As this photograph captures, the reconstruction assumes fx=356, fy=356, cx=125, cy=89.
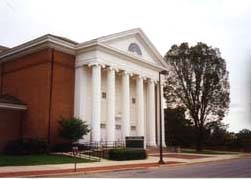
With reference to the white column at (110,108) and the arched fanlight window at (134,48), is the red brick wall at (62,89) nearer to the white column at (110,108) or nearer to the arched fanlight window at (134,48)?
the white column at (110,108)

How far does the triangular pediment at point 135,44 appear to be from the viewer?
3974 centimetres

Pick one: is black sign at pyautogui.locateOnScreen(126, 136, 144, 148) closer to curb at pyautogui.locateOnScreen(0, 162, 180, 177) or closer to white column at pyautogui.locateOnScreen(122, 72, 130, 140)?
white column at pyautogui.locateOnScreen(122, 72, 130, 140)

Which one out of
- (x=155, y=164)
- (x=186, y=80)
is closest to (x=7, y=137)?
(x=155, y=164)

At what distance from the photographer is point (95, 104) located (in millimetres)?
37031

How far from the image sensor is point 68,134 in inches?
1293

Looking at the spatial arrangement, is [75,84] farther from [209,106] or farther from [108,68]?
[209,106]

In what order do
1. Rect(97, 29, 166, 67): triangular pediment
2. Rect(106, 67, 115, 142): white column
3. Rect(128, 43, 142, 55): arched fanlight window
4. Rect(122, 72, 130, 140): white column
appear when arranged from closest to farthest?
Rect(106, 67, 115, 142): white column
Rect(97, 29, 166, 67): triangular pediment
Rect(122, 72, 130, 140): white column
Rect(128, 43, 142, 55): arched fanlight window

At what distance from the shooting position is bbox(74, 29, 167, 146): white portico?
37719 millimetres

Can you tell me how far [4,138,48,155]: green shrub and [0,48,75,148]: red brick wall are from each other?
2.57 metres

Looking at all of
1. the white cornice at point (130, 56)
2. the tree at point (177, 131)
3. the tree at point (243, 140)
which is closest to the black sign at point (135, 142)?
the white cornice at point (130, 56)

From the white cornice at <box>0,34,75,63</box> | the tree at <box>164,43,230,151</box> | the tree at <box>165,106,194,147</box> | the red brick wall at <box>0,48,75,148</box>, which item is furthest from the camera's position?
the tree at <box>165,106,194,147</box>

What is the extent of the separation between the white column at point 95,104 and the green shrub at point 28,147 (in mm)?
5901

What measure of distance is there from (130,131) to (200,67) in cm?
1585

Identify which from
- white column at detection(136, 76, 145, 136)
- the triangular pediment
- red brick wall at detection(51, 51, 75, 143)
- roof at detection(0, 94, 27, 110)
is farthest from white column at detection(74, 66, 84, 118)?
white column at detection(136, 76, 145, 136)
